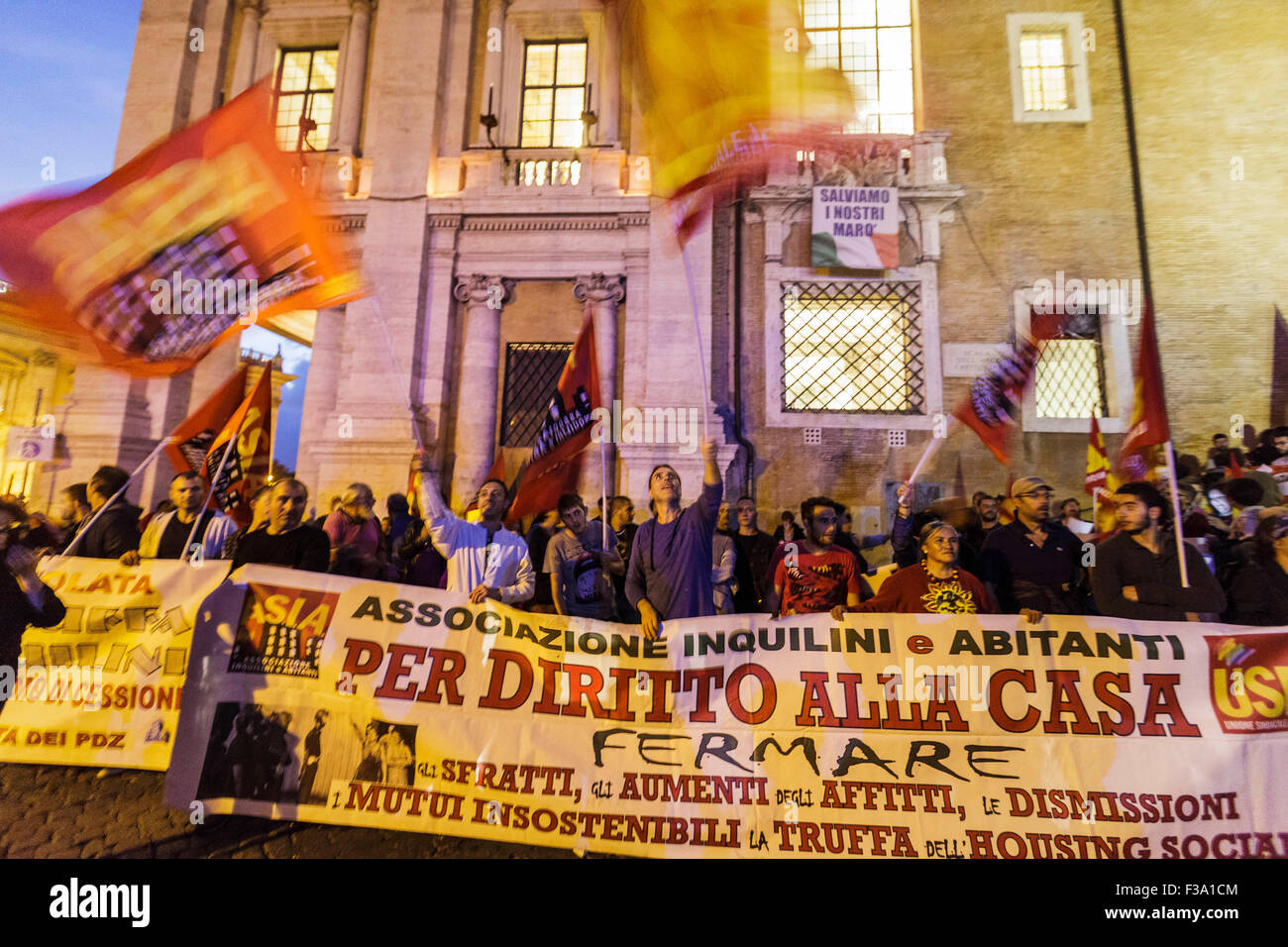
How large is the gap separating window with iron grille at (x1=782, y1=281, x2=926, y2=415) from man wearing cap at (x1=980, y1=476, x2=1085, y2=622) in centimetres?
500

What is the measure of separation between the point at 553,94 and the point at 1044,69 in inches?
318

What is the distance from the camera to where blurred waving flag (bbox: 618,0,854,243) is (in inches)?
302

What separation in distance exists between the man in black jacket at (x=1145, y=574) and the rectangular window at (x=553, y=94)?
948 cm

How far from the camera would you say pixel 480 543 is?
16.4 feet

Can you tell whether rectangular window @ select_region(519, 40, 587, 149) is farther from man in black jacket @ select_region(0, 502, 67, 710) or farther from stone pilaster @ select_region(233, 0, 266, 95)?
man in black jacket @ select_region(0, 502, 67, 710)

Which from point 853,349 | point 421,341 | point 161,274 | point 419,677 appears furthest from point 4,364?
point 853,349

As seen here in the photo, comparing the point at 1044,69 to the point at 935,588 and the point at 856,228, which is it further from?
the point at 935,588

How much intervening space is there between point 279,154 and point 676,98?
4.97 m

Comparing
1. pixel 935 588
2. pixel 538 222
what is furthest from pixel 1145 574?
pixel 538 222

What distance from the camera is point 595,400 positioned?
6844 mm

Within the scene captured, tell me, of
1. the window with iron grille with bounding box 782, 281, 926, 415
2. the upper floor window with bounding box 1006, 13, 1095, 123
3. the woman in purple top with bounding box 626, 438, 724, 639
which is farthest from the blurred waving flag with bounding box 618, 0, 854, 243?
the upper floor window with bounding box 1006, 13, 1095, 123

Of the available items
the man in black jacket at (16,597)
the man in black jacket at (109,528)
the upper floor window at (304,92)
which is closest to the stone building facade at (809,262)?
the upper floor window at (304,92)

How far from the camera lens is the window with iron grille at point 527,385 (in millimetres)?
10258
